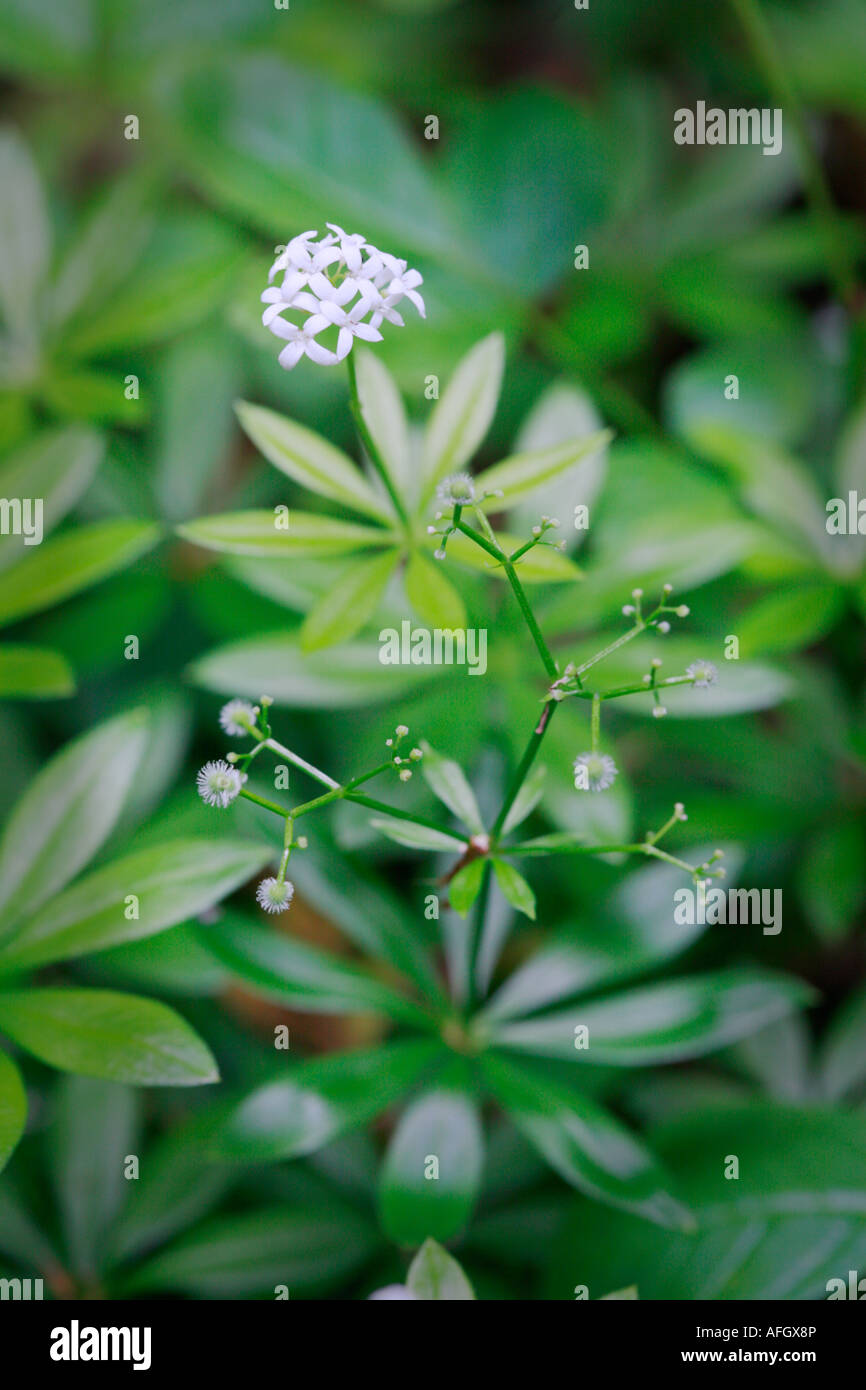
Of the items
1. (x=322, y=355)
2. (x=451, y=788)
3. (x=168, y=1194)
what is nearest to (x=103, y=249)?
(x=322, y=355)

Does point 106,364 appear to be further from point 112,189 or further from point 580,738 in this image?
point 580,738

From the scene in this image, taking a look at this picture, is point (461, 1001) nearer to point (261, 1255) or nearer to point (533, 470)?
point (261, 1255)

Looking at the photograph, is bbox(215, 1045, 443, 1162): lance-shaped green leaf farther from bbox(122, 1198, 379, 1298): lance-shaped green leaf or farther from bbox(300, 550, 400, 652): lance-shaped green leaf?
bbox(300, 550, 400, 652): lance-shaped green leaf

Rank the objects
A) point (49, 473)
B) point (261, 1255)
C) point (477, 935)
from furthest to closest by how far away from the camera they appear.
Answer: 1. point (49, 473)
2. point (261, 1255)
3. point (477, 935)

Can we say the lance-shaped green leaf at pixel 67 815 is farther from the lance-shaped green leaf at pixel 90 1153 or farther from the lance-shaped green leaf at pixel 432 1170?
the lance-shaped green leaf at pixel 432 1170

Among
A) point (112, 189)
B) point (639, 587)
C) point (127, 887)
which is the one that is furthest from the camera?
point (112, 189)
